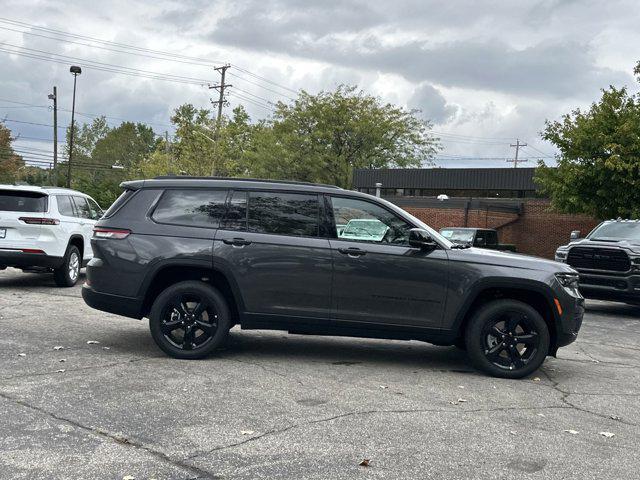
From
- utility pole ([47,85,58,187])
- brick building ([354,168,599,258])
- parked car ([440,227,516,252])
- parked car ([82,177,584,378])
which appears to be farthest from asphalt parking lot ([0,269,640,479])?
utility pole ([47,85,58,187])

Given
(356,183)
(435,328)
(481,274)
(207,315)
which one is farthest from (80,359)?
(356,183)

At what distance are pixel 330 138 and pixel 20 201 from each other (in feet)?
137

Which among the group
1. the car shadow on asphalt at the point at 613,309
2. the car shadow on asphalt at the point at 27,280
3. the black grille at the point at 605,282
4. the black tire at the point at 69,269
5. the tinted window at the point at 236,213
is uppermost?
the tinted window at the point at 236,213

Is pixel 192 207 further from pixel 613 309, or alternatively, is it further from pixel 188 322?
pixel 613 309

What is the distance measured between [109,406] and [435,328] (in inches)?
125

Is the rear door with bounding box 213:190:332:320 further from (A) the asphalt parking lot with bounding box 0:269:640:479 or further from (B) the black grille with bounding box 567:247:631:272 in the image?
(B) the black grille with bounding box 567:247:631:272

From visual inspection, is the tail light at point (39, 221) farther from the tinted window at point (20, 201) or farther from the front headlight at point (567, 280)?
the front headlight at point (567, 280)

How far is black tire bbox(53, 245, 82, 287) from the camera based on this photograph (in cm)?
1241

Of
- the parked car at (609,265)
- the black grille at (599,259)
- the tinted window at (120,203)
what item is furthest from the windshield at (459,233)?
the tinted window at (120,203)

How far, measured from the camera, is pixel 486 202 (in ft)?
122

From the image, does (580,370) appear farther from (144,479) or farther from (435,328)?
(144,479)

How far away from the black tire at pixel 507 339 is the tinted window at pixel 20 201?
27.4 ft

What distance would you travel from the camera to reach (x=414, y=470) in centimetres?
402

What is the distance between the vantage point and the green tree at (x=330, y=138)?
172 feet
